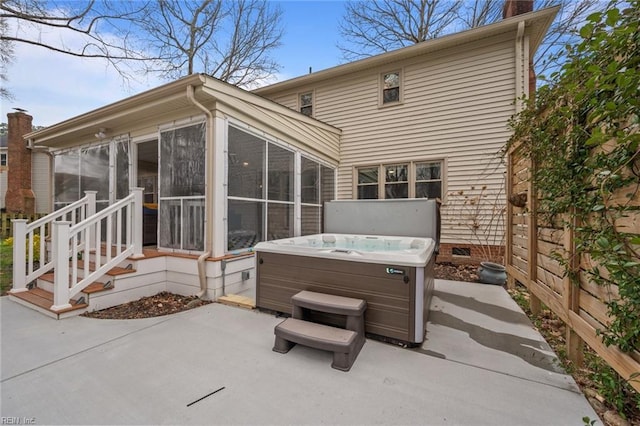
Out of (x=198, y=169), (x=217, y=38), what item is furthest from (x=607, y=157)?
(x=217, y=38)

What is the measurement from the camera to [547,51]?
27.5ft

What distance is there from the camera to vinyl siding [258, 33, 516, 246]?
5.46 metres

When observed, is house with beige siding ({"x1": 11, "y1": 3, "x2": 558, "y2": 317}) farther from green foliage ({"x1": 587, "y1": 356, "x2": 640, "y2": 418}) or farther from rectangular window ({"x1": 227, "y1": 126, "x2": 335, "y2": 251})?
green foliage ({"x1": 587, "y1": 356, "x2": 640, "y2": 418})

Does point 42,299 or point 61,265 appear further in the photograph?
point 42,299

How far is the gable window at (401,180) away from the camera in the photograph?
6000 millimetres

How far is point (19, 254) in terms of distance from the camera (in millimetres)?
3461

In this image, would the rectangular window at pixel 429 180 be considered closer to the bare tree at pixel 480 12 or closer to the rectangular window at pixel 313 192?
the rectangular window at pixel 313 192

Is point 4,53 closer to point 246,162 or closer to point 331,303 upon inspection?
point 246,162

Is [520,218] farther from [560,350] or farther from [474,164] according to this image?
[474,164]

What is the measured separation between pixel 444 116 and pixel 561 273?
4693 millimetres

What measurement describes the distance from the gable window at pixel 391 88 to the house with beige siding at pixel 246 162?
31mm

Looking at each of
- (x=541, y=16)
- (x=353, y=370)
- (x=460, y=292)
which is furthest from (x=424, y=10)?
(x=353, y=370)

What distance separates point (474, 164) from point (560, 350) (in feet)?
13.8

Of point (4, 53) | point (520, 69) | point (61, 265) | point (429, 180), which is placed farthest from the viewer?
point (4, 53)
